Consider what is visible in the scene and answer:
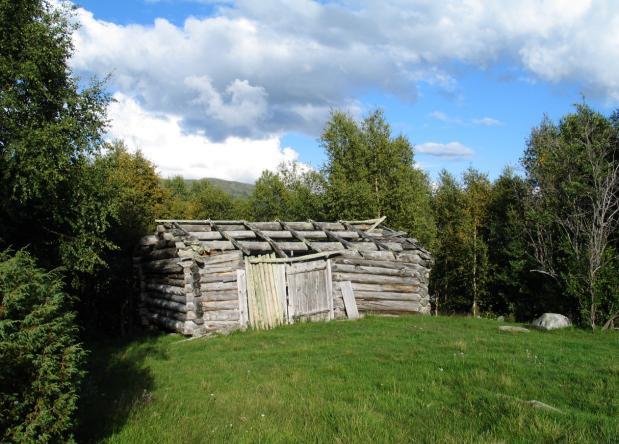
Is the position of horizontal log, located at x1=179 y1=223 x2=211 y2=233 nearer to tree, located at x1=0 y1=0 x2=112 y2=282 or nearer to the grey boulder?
tree, located at x1=0 y1=0 x2=112 y2=282

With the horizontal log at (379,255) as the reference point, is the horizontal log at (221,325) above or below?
below

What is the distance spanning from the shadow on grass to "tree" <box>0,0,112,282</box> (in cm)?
267

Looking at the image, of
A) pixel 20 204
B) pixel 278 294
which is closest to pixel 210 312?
pixel 278 294

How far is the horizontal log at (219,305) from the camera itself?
54.1 feet

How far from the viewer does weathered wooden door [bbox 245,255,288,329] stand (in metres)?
16.6

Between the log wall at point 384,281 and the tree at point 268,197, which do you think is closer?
the log wall at point 384,281

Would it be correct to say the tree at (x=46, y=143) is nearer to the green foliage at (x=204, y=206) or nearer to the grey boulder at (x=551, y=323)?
the grey boulder at (x=551, y=323)

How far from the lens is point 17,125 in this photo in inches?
464

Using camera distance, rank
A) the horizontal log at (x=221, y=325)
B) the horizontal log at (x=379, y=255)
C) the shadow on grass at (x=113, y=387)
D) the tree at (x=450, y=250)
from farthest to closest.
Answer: the tree at (x=450, y=250), the horizontal log at (x=379, y=255), the horizontal log at (x=221, y=325), the shadow on grass at (x=113, y=387)

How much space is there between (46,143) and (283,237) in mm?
10100

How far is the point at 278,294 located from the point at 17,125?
928 centimetres

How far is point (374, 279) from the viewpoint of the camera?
20000 millimetres

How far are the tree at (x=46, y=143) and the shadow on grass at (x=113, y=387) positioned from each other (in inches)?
105

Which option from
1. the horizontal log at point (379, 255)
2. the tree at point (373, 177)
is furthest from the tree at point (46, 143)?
the tree at point (373, 177)
